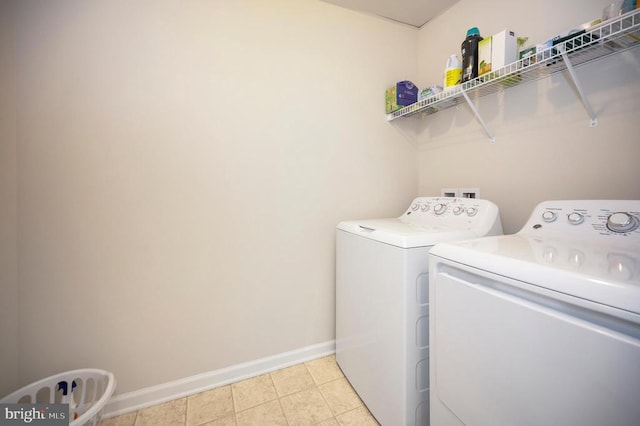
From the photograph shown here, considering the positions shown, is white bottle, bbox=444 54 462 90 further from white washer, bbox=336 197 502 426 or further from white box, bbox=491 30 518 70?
white washer, bbox=336 197 502 426

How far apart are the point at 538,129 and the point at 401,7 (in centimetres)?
122

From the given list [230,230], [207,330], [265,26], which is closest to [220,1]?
[265,26]

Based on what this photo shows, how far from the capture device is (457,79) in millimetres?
1437

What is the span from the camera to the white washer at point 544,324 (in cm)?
54

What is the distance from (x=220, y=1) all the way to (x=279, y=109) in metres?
0.64

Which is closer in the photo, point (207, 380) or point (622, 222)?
point (622, 222)

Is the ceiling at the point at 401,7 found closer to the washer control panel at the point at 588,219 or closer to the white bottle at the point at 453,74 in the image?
the white bottle at the point at 453,74

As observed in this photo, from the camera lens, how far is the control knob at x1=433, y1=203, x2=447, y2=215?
1.50m

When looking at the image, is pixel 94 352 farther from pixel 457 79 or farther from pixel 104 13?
pixel 457 79

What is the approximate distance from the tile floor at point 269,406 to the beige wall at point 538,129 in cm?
133

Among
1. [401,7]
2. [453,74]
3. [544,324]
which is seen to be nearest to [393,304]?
[544,324]

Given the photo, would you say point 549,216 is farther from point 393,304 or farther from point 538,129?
point 393,304

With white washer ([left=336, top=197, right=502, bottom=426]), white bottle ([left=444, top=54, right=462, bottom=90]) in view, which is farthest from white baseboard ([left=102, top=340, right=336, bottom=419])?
white bottle ([left=444, top=54, right=462, bottom=90])

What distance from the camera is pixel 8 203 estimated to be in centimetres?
115
